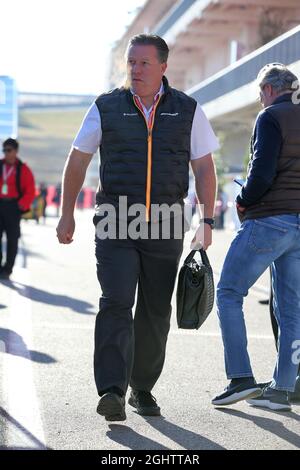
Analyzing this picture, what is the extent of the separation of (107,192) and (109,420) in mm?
1192

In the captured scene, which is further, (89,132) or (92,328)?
(92,328)

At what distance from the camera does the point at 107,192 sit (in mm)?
6008

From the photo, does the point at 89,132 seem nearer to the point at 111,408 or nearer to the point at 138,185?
the point at 138,185

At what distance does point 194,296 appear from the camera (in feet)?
20.0

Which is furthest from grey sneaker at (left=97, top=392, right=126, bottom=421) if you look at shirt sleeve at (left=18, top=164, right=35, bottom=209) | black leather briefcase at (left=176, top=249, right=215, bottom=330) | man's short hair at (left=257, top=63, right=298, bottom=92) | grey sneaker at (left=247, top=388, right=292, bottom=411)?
shirt sleeve at (left=18, top=164, right=35, bottom=209)

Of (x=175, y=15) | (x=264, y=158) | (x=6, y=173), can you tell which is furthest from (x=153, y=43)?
(x=175, y=15)

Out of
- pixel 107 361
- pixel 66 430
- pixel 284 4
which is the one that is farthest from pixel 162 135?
pixel 284 4

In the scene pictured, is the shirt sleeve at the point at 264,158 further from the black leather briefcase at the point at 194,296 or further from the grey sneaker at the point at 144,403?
the grey sneaker at the point at 144,403

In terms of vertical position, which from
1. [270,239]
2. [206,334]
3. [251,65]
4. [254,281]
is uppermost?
[251,65]

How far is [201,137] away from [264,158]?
356mm

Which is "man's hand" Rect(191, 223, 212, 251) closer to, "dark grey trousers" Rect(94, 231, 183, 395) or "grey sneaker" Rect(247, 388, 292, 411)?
"dark grey trousers" Rect(94, 231, 183, 395)

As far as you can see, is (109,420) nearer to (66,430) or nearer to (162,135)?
(66,430)

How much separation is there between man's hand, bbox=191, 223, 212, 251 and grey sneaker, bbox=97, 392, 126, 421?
3.14 feet

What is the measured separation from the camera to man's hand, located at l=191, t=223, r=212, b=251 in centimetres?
610
